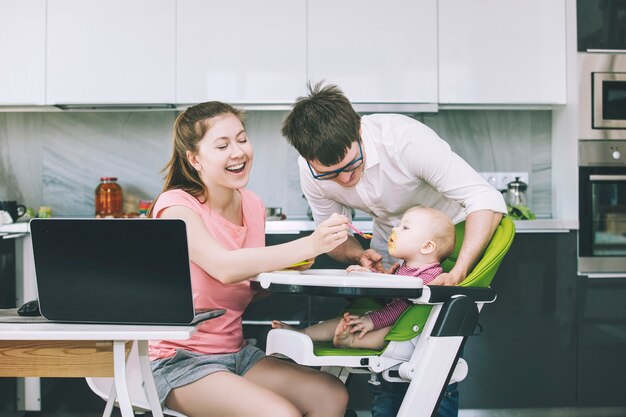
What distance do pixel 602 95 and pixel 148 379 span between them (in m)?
2.62

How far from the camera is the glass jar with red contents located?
344 centimetres

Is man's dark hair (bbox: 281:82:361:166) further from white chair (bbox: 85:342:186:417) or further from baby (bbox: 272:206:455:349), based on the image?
white chair (bbox: 85:342:186:417)

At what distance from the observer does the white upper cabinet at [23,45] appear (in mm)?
3236

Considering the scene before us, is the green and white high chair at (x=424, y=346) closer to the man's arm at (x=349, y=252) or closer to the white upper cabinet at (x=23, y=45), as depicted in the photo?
the man's arm at (x=349, y=252)

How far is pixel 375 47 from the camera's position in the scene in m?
3.26

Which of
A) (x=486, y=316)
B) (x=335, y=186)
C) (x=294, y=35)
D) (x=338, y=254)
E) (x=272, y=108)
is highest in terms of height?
(x=294, y=35)

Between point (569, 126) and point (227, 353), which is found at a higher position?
point (569, 126)

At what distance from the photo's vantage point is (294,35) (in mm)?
3258

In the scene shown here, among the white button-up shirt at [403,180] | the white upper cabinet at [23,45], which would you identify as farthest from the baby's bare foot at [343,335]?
the white upper cabinet at [23,45]

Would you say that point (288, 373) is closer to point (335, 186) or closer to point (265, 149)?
point (335, 186)

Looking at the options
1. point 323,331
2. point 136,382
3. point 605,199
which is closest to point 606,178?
point 605,199

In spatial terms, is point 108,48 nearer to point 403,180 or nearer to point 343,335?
point 403,180

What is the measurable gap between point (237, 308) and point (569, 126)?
2.24 m

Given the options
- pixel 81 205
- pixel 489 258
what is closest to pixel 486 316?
pixel 489 258
